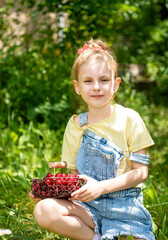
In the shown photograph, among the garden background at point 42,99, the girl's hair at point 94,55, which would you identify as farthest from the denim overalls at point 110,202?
the garden background at point 42,99

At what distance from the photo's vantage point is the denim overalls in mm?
1913

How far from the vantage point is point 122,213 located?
193 cm

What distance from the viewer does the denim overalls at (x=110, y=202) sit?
191 centimetres

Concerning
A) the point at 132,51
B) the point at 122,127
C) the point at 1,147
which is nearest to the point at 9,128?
the point at 1,147

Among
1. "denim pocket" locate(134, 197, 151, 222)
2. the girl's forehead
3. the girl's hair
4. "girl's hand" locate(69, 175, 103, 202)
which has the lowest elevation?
"denim pocket" locate(134, 197, 151, 222)

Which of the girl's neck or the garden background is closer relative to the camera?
the girl's neck

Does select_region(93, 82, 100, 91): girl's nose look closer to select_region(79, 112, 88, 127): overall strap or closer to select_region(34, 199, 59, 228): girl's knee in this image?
select_region(79, 112, 88, 127): overall strap

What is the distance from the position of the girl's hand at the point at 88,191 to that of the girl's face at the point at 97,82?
0.42m

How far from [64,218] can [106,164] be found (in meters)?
0.36

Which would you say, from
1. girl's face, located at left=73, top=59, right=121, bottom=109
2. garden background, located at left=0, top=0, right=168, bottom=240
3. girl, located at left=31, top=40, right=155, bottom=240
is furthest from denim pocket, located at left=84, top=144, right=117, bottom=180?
garden background, located at left=0, top=0, right=168, bottom=240

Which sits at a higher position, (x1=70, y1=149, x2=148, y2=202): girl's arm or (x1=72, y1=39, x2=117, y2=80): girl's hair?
(x1=72, y1=39, x2=117, y2=80): girl's hair

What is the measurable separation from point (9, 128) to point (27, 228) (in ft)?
4.67

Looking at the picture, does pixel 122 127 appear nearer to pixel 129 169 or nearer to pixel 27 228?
pixel 129 169

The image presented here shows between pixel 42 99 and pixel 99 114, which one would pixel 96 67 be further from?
pixel 42 99
